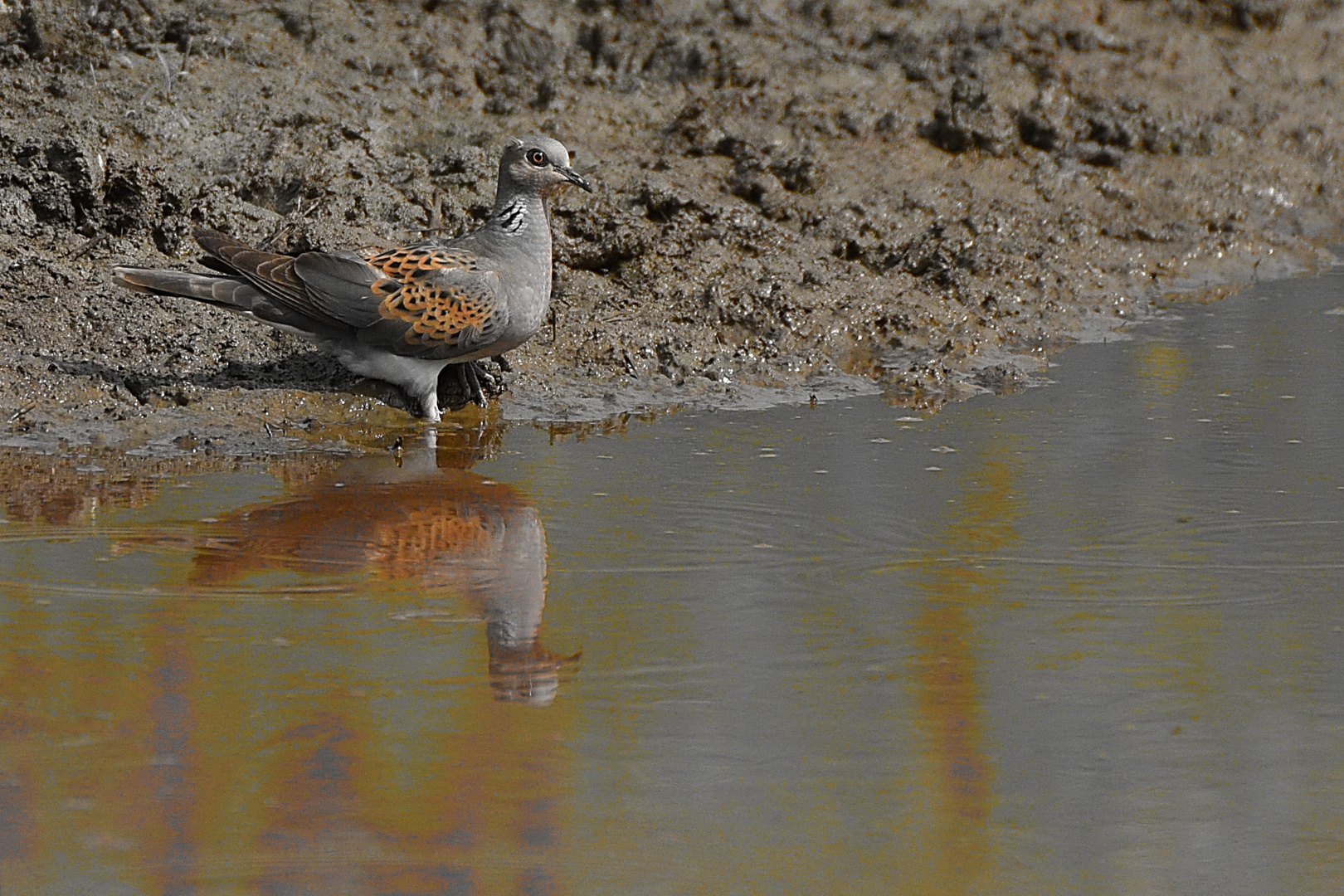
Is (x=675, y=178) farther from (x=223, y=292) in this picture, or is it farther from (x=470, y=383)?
(x=223, y=292)

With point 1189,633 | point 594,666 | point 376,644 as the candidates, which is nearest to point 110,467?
point 376,644

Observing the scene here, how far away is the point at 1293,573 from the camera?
4.29 m

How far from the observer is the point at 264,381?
6.12 meters

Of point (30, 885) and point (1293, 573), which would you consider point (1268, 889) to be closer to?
point (1293, 573)

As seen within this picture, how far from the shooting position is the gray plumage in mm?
5789

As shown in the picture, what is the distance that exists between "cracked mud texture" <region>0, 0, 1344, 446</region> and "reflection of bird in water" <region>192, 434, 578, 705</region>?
897 millimetres

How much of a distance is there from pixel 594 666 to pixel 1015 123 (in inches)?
229

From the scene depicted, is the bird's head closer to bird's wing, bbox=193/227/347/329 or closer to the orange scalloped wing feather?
the orange scalloped wing feather

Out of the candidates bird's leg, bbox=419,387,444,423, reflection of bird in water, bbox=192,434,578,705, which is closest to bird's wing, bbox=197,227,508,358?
bird's leg, bbox=419,387,444,423

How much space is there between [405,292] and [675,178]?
2267 mm

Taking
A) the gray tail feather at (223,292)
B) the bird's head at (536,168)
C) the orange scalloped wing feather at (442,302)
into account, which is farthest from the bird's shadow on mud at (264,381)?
the bird's head at (536,168)

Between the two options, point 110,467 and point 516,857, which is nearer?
point 516,857

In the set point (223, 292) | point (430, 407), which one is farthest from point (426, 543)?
point (223, 292)

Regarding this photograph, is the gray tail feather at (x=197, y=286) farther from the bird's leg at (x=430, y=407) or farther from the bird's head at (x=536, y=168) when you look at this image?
the bird's head at (x=536, y=168)
